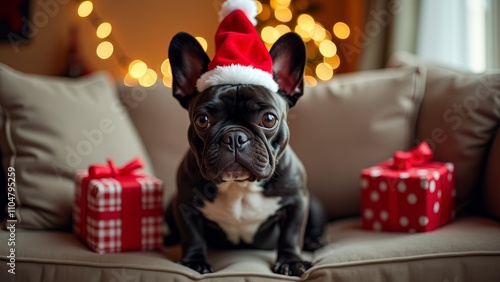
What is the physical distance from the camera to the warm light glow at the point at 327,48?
11.8ft

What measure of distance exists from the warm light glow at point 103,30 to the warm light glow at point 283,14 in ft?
4.05

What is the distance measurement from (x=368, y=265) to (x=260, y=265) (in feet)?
0.95

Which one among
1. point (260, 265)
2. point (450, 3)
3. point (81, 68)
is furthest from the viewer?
point (81, 68)

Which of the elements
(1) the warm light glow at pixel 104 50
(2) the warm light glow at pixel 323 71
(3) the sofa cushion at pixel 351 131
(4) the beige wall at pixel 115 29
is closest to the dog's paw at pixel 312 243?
(3) the sofa cushion at pixel 351 131

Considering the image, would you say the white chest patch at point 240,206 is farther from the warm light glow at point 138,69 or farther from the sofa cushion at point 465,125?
the warm light glow at point 138,69

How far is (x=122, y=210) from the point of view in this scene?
1.70 metres

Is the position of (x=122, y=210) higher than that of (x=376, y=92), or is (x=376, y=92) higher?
(x=376, y=92)

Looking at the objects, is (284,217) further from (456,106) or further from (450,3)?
(450,3)

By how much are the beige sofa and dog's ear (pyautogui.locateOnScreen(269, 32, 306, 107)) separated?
46 cm

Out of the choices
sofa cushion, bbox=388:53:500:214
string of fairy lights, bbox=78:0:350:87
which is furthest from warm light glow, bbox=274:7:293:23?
sofa cushion, bbox=388:53:500:214

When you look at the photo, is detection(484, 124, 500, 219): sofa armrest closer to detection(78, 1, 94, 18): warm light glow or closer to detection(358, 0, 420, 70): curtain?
detection(358, 0, 420, 70): curtain

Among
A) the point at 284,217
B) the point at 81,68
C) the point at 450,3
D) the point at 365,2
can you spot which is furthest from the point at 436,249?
the point at 81,68

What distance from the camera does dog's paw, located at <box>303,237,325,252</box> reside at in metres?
1.82

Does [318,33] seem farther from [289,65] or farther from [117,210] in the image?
[117,210]
